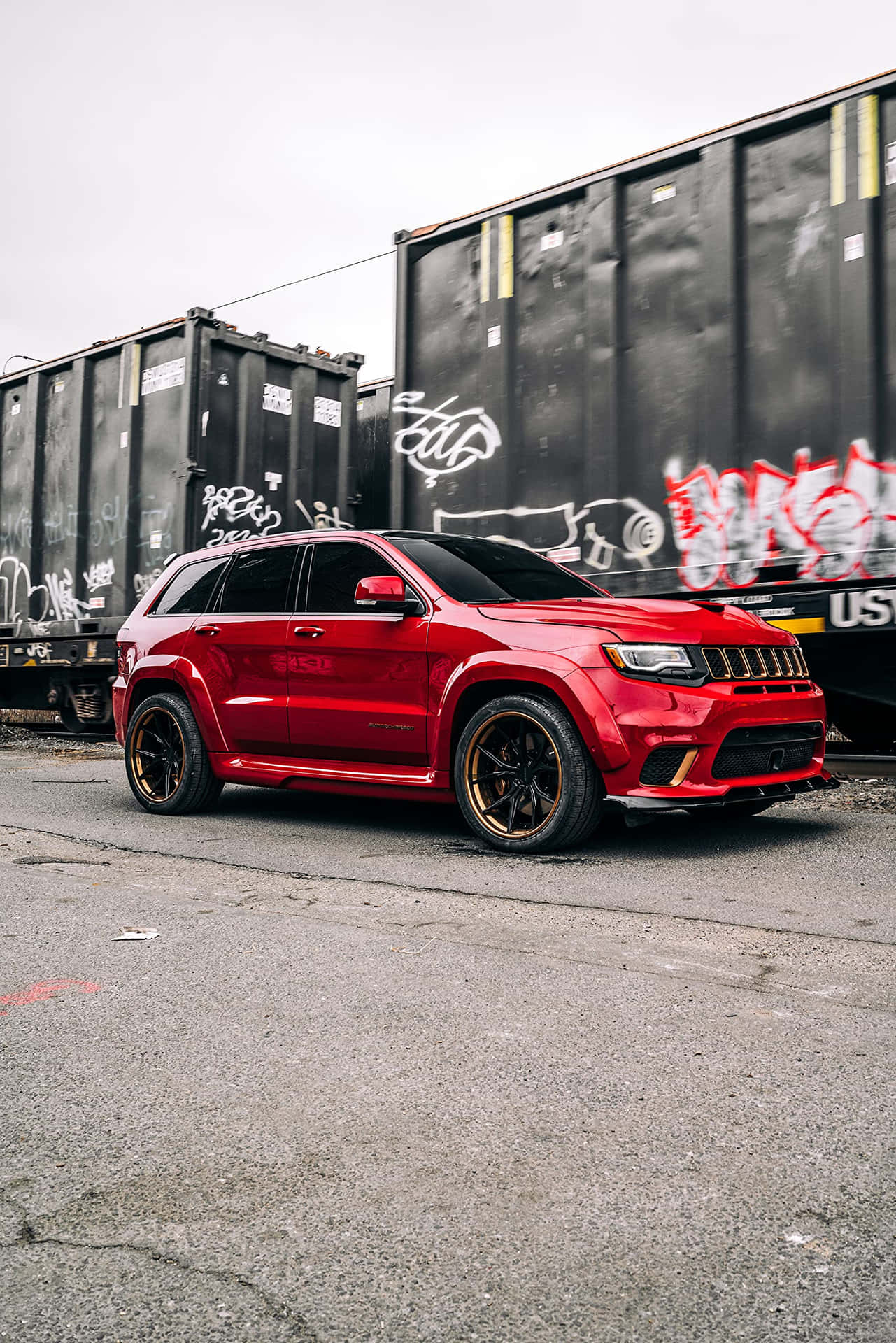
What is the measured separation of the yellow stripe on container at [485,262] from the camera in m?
8.85

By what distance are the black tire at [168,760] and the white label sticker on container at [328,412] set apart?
6.31m

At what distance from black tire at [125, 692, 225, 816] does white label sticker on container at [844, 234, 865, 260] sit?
4886 millimetres

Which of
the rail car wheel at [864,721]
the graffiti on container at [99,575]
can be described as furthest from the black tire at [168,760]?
the graffiti on container at [99,575]

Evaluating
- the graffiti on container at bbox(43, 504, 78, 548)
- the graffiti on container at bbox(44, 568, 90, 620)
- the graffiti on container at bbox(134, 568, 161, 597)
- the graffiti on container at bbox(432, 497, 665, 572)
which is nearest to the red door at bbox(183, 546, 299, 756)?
the graffiti on container at bbox(432, 497, 665, 572)

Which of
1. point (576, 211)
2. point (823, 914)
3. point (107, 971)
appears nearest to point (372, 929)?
point (107, 971)

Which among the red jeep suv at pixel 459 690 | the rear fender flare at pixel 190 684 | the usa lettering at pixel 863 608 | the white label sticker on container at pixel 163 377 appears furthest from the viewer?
the white label sticker on container at pixel 163 377

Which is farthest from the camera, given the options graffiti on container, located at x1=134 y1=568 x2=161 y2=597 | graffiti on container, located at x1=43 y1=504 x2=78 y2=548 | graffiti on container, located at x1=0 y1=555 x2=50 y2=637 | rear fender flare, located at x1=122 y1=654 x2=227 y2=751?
graffiti on container, located at x1=0 y1=555 x2=50 y2=637

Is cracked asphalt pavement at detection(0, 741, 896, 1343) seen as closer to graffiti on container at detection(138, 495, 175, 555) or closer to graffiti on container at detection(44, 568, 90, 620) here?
graffiti on container at detection(138, 495, 175, 555)

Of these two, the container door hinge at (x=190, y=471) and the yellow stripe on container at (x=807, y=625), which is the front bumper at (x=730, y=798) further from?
the container door hinge at (x=190, y=471)

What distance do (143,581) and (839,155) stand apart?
783cm

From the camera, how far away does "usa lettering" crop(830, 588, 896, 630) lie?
6988 millimetres

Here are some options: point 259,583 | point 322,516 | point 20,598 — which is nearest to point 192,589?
point 259,583

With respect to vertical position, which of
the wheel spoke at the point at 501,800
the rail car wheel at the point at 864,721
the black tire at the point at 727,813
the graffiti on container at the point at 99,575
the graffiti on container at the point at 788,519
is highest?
the graffiti on container at the point at 99,575

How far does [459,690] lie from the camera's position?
5938mm
